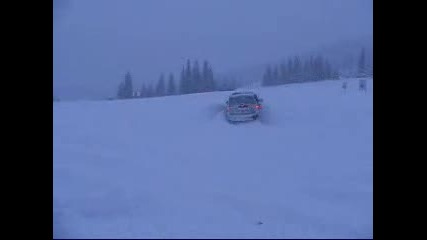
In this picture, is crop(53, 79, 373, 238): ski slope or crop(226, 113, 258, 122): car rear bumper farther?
crop(226, 113, 258, 122): car rear bumper

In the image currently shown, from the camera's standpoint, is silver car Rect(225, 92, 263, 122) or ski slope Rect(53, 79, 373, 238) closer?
ski slope Rect(53, 79, 373, 238)

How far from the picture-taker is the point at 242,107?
10.0 meters

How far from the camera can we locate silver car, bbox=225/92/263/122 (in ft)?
32.2

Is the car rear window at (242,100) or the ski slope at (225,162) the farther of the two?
the car rear window at (242,100)

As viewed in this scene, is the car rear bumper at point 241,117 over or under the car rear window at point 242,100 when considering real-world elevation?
under

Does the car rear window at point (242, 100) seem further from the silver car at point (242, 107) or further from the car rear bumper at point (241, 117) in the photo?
the car rear bumper at point (241, 117)

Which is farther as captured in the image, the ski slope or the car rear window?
the car rear window

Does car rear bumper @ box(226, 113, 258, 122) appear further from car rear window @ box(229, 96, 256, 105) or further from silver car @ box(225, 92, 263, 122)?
car rear window @ box(229, 96, 256, 105)

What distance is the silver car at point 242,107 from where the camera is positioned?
32.2 ft

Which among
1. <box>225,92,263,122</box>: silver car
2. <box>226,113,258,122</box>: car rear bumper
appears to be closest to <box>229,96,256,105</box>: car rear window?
<box>225,92,263,122</box>: silver car

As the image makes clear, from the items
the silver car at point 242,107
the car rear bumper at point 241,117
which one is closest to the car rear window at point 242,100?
the silver car at point 242,107

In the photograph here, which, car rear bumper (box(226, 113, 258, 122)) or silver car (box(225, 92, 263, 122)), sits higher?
silver car (box(225, 92, 263, 122))
